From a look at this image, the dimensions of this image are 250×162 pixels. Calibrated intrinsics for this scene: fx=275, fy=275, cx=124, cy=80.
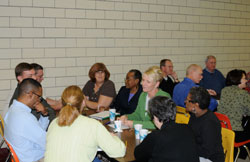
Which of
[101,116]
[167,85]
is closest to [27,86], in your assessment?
[101,116]

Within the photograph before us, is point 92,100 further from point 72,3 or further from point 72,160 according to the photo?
point 72,160

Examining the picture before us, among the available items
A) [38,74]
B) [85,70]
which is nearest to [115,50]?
[85,70]

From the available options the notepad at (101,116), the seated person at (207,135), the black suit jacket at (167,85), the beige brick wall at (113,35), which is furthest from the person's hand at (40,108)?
the black suit jacket at (167,85)

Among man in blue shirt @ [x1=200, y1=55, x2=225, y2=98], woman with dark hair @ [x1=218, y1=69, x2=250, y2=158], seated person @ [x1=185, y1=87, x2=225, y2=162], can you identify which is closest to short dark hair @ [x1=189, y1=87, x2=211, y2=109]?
seated person @ [x1=185, y1=87, x2=225, y2=162]

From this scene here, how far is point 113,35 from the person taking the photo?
5398mm

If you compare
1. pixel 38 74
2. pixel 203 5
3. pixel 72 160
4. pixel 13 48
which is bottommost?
pixel 72 160

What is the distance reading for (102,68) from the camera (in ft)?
14.9

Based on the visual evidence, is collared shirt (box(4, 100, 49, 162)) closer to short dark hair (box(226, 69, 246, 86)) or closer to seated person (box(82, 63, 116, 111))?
seated person (box(82, 63, 116, 111))

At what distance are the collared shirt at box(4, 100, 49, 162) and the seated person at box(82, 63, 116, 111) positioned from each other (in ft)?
5.43

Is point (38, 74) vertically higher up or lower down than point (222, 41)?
lower down

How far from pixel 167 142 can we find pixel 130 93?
2.30 metres

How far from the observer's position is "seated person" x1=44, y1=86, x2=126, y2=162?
82.8 inches

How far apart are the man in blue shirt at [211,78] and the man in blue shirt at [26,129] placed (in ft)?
15.1

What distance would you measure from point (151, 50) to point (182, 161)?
407 cm
